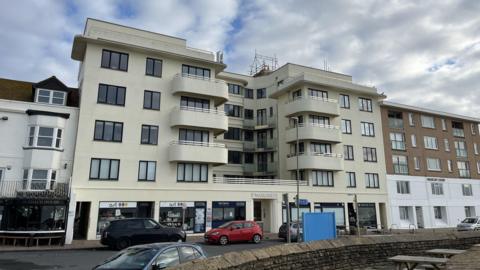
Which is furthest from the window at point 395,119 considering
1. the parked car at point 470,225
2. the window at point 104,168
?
the window at point 104,168

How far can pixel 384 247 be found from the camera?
11711mm

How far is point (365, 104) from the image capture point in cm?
4416

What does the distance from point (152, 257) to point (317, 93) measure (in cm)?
3544

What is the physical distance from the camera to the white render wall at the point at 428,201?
1670 inches

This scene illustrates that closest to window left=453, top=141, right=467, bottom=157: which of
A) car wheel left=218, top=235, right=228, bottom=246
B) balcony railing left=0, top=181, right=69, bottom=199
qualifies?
car wheel left=218, top=235, right=228, bottom=246

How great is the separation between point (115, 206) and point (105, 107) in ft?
26.0

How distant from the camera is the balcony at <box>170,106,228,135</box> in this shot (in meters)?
31.4

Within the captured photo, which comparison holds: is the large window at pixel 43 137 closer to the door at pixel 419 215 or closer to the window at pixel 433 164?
the door at pixel 419 215

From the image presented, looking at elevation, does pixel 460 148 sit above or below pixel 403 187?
above

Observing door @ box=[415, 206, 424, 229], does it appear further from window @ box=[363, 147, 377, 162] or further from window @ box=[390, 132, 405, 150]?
window @ box=[363, 147, 377, 162]

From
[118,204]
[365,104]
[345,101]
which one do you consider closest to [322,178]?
[345,101]

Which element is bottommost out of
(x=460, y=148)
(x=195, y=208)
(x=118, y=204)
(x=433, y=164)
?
(x=195, y=208)

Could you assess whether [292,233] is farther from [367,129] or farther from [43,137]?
[367,129]

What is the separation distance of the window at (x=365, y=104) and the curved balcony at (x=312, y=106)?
14.9 ft
